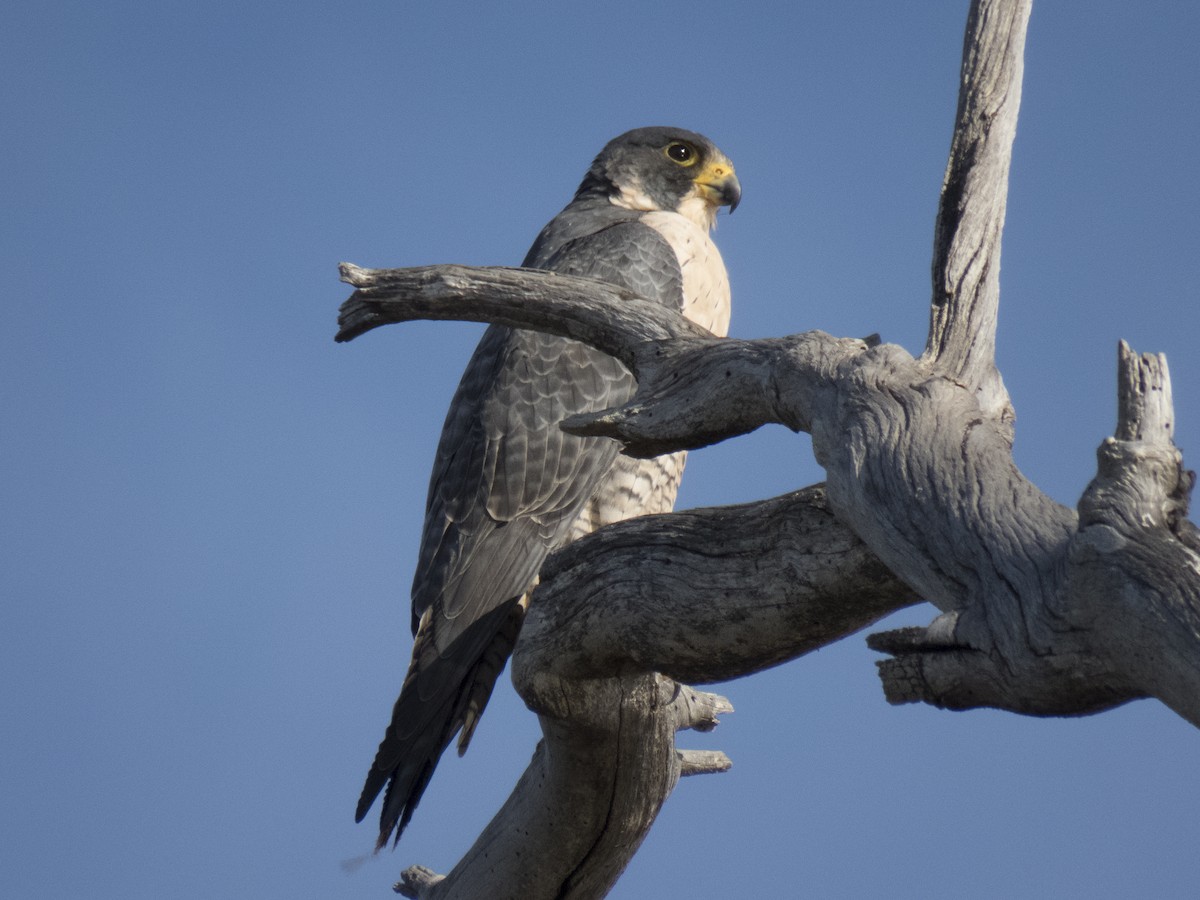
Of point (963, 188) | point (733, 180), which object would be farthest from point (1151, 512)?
point (733, 180)

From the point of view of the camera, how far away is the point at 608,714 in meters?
3.40

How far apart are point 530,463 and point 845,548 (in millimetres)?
2506

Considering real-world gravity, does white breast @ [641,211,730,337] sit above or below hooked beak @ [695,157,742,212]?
below

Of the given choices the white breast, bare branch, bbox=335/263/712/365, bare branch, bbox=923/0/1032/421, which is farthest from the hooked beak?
bare branch, bbox=923/0/1032/421

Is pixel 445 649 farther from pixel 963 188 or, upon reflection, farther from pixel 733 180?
pixel 733 180

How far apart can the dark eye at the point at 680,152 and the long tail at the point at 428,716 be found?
2.72 m

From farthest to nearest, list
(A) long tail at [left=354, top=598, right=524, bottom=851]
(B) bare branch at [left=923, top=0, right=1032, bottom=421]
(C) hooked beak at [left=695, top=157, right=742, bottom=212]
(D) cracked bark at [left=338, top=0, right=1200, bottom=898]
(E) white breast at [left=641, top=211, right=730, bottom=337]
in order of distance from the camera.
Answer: (C) hooked beak at [left=695, top=157, right=742, bottom=212] < (E) white breast at [left=641, top=211, right=730, bottom=337] < (A) long tail at [left=354, top=598, right=524, bottom=851] < (B) bare branch at [left=923, top=0, right=1032, bottom=421] < (D) cracked bark at [left=338, top=0, right=1200, bottom=898]

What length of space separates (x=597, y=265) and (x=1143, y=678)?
3.97 m

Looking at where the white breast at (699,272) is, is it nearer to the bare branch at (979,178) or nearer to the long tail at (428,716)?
the long tail at (428,716)

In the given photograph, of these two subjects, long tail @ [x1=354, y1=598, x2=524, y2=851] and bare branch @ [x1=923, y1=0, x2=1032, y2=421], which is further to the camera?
long tail @ [x1=354, y1=598, x2=524, y2=851]

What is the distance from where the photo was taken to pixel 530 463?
4.99 metres

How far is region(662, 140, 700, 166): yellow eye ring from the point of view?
6242mm

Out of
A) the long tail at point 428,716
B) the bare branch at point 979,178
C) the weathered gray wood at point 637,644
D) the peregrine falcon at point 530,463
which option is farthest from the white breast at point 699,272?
the bare branch at point 979,178

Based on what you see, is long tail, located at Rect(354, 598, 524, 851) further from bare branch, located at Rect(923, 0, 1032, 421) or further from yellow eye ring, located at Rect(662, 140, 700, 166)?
yellow eye ring, located at Rect(662, 140, 700, 166)
